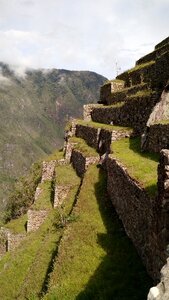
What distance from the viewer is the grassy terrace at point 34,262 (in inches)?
795

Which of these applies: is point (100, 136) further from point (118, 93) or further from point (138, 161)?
point (138, 161)

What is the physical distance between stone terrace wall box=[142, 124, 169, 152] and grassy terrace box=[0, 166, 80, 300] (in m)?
5.20

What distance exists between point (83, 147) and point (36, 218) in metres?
6.44

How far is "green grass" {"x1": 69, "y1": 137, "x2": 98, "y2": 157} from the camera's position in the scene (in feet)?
103

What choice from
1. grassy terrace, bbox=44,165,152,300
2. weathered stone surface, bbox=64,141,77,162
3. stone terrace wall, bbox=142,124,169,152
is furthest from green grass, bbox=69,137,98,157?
grassy terrace, bbox=44,165,152,300

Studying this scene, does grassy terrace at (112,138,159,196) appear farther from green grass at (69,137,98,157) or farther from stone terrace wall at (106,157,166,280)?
green grass at (69,137,98,157)

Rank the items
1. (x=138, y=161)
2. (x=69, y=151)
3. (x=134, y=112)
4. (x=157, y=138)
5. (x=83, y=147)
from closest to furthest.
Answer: (x=138, y=161) → (x=157, y=138) → (x=134, y=112) → (x=83, y=147) → (x=69, y=151)

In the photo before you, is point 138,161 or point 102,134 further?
point 102,134

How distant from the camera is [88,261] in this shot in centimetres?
1658

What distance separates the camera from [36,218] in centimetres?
3256

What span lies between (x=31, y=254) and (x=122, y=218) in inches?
370

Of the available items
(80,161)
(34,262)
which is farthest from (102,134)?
(34,262)

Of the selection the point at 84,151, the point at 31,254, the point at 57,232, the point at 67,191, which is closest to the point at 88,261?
the point at 57,232

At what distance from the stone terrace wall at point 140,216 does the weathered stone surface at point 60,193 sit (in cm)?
984
